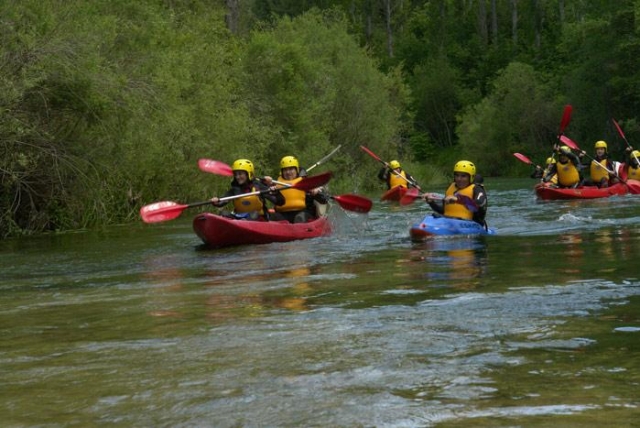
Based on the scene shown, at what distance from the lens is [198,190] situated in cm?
2159

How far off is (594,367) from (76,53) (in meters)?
11.6

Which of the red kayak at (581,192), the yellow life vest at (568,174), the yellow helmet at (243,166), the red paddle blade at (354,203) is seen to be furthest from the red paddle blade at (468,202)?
the yellow life vest at (568,174)

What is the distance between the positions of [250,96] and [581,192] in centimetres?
1093

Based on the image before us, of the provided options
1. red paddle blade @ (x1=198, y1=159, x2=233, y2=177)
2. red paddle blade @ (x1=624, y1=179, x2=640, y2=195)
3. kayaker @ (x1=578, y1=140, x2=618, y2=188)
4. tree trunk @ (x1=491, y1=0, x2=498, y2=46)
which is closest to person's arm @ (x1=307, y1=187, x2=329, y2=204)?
red paddle blade @ (x1=198, y1=159, x2=233, y2=177)

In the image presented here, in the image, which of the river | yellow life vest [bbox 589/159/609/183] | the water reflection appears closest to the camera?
the river

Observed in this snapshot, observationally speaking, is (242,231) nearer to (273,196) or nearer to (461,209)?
(273,196)

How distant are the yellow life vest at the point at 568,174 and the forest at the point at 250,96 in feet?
23.6

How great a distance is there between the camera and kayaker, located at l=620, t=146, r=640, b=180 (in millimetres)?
23859

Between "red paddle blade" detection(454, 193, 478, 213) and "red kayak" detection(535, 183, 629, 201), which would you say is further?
"red kayak" detection(535, 183, 629, 201)

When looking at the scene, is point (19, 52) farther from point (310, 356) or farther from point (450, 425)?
point (450, 425)

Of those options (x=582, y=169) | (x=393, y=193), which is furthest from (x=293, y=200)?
(x=582, y=169)

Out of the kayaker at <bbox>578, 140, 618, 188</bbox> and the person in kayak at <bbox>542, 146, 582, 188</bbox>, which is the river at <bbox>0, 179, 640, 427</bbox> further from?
→ the kayaker at <bbox>578, 140, 618, 188</bbox>

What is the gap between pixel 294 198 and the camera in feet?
48.4

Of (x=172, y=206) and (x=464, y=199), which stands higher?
(x=172, y=206)
